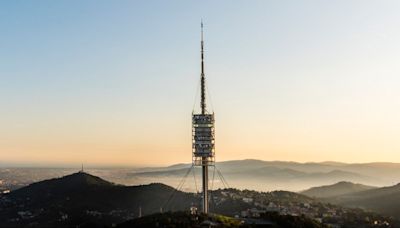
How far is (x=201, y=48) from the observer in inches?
6599

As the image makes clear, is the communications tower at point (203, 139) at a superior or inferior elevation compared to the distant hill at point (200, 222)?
superior

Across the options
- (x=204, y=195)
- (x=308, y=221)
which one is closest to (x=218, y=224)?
(x=204, y=195)

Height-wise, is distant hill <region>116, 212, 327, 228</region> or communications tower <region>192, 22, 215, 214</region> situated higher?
communications tower <region>192, 22, 215, 214</region>

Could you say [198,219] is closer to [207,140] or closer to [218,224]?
[218,224]

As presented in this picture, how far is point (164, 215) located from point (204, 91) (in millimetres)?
40346

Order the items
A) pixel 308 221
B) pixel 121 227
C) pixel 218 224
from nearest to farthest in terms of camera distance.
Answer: pixel 218 224 < pixel 121 227 < pixel 308 221

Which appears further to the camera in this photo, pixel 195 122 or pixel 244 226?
pixel 195 122

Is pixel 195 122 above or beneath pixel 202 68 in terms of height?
beneath

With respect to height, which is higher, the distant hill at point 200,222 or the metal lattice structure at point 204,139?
the metal lattice structure at point 204,139

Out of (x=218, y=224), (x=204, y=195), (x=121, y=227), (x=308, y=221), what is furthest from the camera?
(x=308, y=221)

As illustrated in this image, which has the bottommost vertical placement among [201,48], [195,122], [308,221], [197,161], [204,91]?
[308,221]

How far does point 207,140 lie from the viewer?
520 feet

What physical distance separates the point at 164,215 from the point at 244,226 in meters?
26.1

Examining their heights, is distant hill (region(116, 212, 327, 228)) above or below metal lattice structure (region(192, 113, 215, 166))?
below
